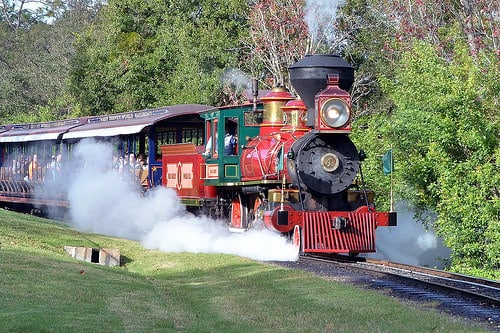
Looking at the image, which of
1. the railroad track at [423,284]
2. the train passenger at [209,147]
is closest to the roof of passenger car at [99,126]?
the train passenger at [209,147]

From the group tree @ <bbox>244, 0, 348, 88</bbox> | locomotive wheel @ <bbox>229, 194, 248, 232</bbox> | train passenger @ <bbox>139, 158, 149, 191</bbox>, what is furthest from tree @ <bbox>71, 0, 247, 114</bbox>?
locomotive wheel @ <bbox>229, 194, 248, 232</bbox>

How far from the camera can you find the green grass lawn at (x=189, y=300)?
390 inches

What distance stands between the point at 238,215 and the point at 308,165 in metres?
3.70

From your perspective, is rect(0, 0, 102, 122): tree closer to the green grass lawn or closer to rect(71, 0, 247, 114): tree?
rect(71, 0, 247, 114): tree

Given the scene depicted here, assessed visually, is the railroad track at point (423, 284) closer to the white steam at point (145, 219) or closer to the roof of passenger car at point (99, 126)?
the white steam at point (145, 219)

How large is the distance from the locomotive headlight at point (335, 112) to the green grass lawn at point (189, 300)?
2.88 meters

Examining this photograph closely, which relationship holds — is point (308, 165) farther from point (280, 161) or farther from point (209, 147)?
point (209, 147)

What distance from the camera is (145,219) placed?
2377cm

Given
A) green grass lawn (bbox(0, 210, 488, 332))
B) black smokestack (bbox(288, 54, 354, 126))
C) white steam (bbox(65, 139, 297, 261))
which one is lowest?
green grass lawn (bbox(0, 210, 488, 332))

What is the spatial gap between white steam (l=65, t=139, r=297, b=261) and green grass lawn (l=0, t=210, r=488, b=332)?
2.84 ft

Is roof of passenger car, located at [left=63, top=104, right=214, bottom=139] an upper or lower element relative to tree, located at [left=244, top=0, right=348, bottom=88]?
lower

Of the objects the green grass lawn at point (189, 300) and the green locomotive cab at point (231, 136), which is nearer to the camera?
the green grass lawn at point (189, 300)

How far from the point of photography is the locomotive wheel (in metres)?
19.8

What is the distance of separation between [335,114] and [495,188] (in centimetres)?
738
